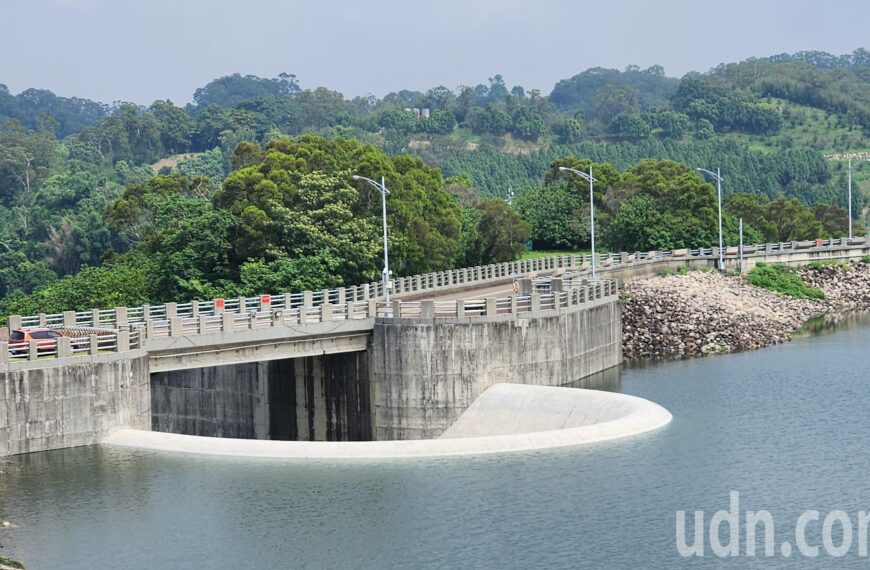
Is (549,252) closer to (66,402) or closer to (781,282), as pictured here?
(781,282)

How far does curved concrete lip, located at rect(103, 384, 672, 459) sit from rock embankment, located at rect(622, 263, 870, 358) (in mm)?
23826

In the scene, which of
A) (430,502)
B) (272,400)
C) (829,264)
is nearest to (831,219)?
(829,264)

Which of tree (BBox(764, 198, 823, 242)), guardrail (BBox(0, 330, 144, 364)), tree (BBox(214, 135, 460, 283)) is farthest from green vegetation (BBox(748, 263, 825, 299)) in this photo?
guardrail (BBox(0, 330, 144, 364))

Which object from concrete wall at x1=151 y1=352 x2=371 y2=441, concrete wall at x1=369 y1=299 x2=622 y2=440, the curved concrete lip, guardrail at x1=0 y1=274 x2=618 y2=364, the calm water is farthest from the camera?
concrete wall at x1=151 y1=352 x2=371 y2=441

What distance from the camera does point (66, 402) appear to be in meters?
56.6

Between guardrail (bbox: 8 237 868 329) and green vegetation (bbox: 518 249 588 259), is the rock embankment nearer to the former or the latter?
guardrail (bbox: 8 237 868 329)

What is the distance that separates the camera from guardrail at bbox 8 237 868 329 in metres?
67.1

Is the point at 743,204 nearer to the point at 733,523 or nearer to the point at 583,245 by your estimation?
the point at 583,245

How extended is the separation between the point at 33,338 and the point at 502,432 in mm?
20155

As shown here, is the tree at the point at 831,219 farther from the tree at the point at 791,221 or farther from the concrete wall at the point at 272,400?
the concrete wall at the point at 272,400

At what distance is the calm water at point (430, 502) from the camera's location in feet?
147

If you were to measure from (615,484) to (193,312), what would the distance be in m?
25.5

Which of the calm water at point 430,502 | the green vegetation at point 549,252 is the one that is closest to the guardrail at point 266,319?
the calm water at point 430,502

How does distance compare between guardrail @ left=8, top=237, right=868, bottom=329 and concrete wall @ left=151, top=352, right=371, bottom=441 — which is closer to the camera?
guardrail @ left=8, top=237, right=868, bottom=329
